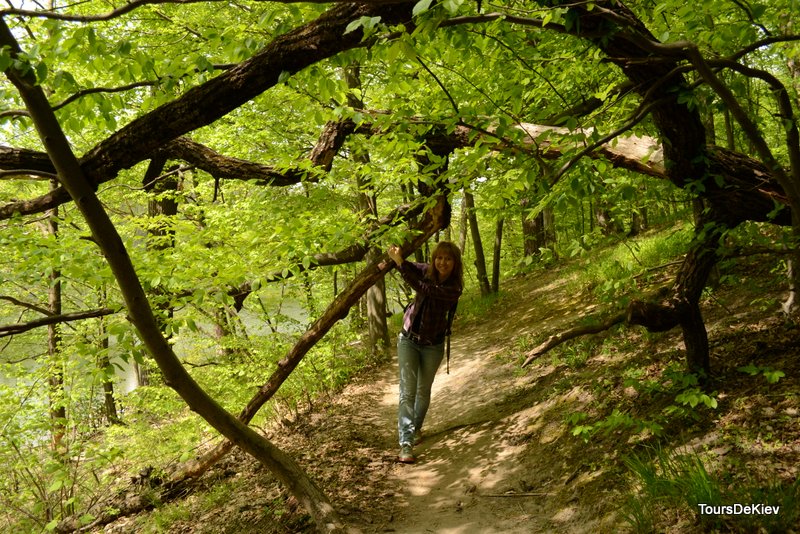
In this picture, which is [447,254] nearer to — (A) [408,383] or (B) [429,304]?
(B) [429,304]

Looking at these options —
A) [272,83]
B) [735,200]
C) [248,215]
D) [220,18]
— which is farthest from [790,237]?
[220,18]

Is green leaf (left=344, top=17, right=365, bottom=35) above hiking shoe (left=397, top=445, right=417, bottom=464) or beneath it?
above

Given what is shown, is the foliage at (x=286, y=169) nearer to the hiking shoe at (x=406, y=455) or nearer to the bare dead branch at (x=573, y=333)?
the bare dead branch at (x=573, y=333)

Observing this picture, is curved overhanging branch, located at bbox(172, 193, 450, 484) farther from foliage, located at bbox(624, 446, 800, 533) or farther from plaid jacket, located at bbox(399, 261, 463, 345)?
foliage, located at bbox(624, 446, 800, 533)

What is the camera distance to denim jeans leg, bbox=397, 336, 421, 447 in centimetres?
484

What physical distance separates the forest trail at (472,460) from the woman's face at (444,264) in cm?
178

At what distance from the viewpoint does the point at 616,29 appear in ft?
8.13

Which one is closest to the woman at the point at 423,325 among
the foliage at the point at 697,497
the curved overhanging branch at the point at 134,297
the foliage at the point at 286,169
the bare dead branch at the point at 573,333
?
the foliage at the point at 286,169

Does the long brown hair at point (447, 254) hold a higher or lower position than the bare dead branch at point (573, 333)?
higher

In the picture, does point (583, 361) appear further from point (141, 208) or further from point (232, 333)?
point (141, 208)

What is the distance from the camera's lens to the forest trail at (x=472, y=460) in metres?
3.41

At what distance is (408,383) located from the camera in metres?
4.86

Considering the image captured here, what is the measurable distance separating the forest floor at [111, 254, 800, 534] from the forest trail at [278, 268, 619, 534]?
2 centimetres

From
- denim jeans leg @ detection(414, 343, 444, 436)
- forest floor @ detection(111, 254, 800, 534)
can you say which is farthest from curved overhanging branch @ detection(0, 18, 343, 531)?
denim jeans leg @ detection(414, 343, 444, 436)
